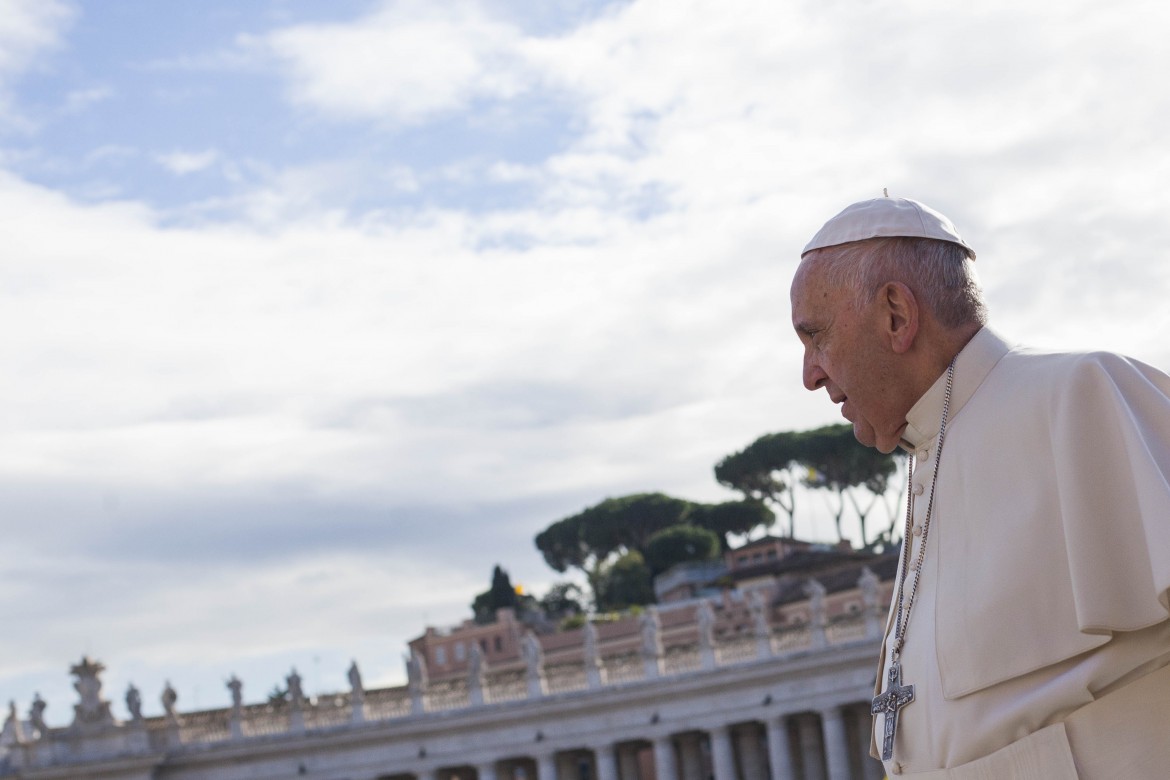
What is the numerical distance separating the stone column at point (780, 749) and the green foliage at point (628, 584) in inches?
1526

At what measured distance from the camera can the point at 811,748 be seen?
55.8 metres

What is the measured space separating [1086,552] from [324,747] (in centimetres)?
5451

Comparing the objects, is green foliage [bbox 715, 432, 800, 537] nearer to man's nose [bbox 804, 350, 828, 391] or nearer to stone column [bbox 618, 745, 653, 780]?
stone column [bbox 618, 745, 653, 780]

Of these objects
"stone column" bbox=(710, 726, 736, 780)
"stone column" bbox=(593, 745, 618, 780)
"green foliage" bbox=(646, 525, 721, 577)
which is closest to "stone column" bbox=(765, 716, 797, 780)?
"stone column" bbox=(710, 726, 736, 780)

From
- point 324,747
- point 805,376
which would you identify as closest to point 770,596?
point 324,747

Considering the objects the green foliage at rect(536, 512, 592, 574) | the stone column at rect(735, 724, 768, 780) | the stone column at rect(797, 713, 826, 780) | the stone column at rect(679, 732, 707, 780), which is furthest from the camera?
the green foliage at rect(536, 512, 592, 574)

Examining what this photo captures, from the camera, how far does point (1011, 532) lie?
3.30 m

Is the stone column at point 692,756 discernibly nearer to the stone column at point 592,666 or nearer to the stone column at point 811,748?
the stone column at point 811,748

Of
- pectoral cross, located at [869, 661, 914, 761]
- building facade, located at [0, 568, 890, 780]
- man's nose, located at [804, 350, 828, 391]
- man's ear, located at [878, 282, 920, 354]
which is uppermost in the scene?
man's ear, located at [878, 282, 920, 354]

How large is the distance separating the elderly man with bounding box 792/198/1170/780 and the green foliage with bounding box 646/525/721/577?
300ft

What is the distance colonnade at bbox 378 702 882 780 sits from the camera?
52.3 metres

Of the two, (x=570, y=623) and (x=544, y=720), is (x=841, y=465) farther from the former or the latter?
(x=544, y=720)

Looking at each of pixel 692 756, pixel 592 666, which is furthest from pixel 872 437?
pixel 692 756

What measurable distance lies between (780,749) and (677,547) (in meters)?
42.9
